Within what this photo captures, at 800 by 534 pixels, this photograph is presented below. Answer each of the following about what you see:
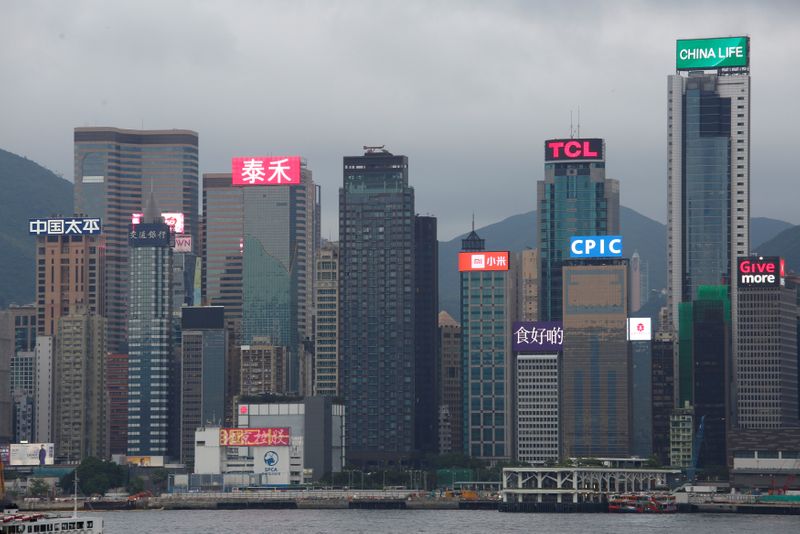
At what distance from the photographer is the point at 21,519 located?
488 ft

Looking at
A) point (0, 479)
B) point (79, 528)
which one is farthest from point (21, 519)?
point (0, 479)

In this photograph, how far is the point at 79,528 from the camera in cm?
15688

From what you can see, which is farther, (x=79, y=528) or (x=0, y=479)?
(x=0, y=479)

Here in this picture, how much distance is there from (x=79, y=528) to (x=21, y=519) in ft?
29.7

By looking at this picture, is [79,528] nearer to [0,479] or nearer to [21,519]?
[21,519]

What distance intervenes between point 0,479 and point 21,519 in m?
34.2

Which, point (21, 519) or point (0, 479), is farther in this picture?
point (0, 479)

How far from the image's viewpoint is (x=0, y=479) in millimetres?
181625

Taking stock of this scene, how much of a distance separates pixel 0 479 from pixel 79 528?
90.4 feet
